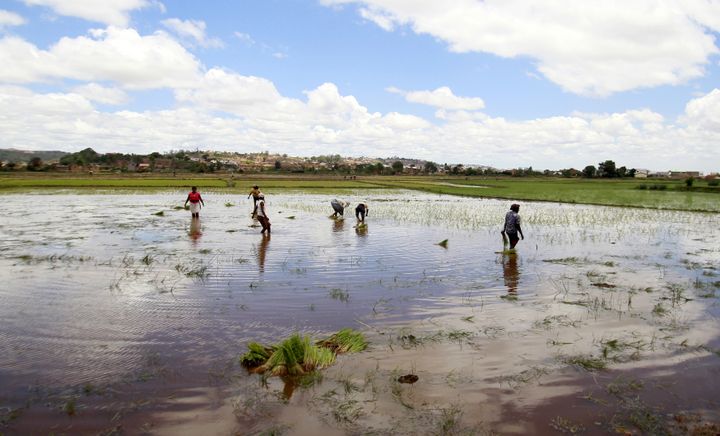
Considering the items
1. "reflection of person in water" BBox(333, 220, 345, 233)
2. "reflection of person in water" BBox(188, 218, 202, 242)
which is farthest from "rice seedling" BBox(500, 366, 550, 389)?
"reflection of person in water" BBox(333, 220, 345, 233)

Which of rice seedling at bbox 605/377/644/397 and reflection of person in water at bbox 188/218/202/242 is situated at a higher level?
reflection of person in water at bbox 188/218/202/242

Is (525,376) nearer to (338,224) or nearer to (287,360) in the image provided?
(287,360)

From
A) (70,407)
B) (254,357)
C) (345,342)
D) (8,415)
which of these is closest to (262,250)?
(345,342)

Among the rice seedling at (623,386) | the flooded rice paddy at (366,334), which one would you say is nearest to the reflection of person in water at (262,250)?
the flooded rice paddy at (366,334)

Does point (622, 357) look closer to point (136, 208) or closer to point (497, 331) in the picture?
point (497, 331)

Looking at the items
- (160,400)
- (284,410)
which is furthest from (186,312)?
(284,410)

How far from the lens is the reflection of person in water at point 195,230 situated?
53.5 ft

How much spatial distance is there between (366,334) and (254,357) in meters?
1.84

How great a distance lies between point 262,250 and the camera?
45.9 ft

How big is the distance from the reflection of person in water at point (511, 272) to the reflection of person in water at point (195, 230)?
31.2ft

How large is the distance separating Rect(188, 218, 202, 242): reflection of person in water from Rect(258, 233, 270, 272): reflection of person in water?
2206 millimetres

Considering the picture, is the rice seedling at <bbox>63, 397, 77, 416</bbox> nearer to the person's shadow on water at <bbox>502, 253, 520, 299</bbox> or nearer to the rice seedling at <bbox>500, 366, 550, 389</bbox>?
the rice seedling at <bbox>500, 366, 550, 389</bbox>

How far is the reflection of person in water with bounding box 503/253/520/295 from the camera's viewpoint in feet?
33.5

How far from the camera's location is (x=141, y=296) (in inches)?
350
